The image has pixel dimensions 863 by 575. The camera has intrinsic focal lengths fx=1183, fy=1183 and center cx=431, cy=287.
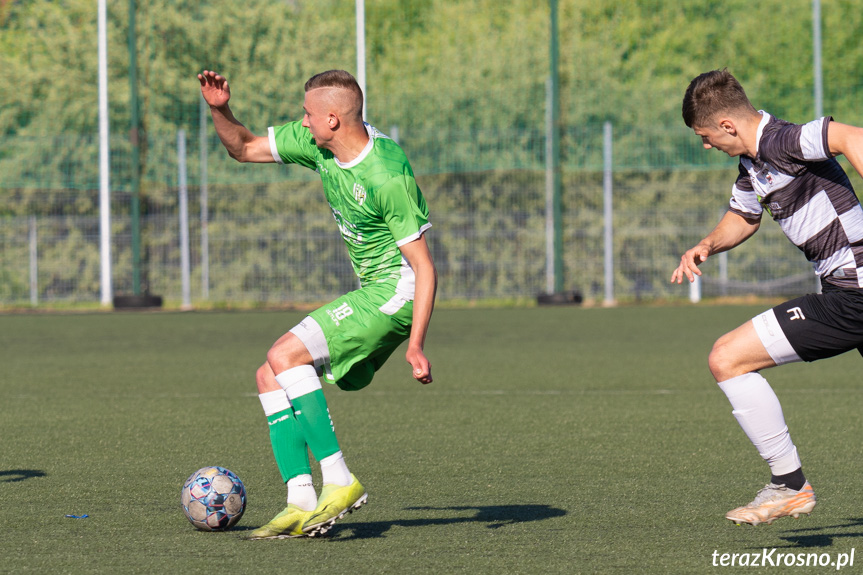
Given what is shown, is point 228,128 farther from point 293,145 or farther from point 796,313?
point 796,313

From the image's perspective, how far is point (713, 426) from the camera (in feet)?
23.8

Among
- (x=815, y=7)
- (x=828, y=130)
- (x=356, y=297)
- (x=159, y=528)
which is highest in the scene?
(x=815, y=7)

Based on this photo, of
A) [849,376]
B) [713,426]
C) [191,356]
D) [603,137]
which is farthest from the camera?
[603,137]

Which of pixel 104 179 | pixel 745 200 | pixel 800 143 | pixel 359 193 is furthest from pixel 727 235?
pixel 104 179

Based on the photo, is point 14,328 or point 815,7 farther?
point 815,7

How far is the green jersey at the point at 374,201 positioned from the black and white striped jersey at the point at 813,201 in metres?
1.27

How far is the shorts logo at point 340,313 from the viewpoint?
4.57 m

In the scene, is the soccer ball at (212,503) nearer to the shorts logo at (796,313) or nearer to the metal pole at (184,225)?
the shorts logo at (796,313)

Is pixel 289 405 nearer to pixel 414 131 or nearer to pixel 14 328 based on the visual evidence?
pixel 14 328

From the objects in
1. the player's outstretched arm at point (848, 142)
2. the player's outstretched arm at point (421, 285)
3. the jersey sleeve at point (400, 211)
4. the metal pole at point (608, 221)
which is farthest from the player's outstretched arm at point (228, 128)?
the metal pole at point (608, 221)

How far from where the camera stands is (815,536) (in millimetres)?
4359

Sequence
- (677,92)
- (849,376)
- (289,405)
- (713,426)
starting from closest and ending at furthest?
(289,405), (713,426), (849,376), (677,92)

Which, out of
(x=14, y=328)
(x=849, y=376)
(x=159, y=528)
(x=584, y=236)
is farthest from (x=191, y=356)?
(x=584, y=236)

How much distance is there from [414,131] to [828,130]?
649 inches
